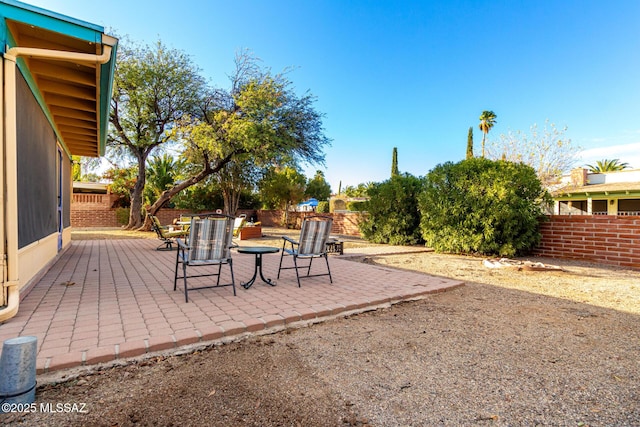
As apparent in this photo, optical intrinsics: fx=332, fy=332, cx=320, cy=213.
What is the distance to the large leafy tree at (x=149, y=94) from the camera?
14.0m

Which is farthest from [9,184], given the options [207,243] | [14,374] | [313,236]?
[313,236]

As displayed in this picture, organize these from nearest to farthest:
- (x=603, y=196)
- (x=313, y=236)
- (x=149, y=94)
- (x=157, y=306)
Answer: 1. (x=157, y=306)
2. (x=313, y=236)
3. (x=149, y=94)
4. (x=603, y=196)

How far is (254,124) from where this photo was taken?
528 inches

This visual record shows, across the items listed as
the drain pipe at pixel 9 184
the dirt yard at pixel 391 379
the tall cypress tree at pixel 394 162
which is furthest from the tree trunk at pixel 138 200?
the tall cypress tree at pixel 394 162

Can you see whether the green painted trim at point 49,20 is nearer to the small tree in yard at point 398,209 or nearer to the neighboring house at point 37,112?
the neighboring house at point 37,112

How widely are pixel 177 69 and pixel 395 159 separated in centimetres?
3028

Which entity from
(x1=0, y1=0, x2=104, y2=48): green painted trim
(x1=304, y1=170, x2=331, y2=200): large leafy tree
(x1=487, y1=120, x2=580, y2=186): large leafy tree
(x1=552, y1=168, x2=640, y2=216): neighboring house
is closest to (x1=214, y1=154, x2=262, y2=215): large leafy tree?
(x1=304, y1=170, x2=331, y2=200): large leafy tree

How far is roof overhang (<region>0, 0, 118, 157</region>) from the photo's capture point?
343cm

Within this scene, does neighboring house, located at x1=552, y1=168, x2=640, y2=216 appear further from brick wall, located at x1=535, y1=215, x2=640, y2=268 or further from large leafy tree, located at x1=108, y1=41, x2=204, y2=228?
large leafy tree, located at x1=108, y1=41, x2=204, y2=228

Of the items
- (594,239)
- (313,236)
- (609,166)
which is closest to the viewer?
(313,236)

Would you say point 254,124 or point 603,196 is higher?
point 254,124

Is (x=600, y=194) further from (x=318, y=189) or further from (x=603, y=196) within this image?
(x=318, y=189)

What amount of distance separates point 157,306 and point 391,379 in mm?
2752

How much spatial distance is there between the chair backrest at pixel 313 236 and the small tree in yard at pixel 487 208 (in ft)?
17.3
